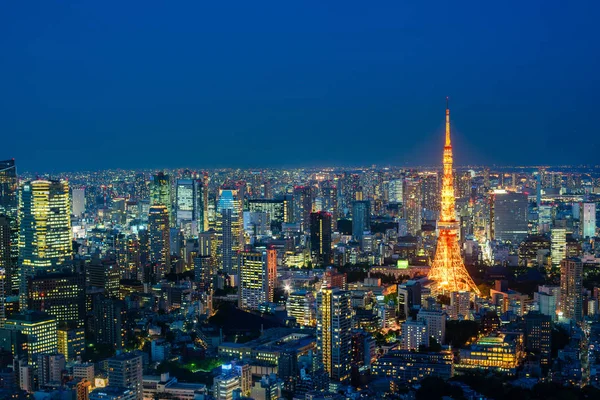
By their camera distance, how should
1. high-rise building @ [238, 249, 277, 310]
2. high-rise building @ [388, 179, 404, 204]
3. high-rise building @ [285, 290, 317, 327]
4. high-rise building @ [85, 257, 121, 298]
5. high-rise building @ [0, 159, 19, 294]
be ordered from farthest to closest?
high-rise building @ [388, 179, 404, 204]
high-rise building @ [238, 249, 277, 310]
high-rise building @ [0, 159, 19, 294]
high-rise building @ [85, 257, 121, 298]
high-rise building @ [285, 290, 317, 327]

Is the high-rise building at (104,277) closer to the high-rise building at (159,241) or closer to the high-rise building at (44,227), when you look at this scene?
the high-rise building at (44,227)

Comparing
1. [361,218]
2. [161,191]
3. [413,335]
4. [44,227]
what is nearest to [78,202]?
[161,191]

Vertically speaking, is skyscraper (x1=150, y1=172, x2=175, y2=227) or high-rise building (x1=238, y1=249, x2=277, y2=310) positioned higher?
skyscraper (x1=150, y1=172, x2=175, y2=227)

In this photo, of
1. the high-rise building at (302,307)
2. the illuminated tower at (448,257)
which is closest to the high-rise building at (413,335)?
the high-rise building at (302,307)

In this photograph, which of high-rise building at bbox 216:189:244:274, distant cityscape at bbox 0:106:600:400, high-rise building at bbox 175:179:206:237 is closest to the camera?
distant cityscape at bbox 0:106:600:400

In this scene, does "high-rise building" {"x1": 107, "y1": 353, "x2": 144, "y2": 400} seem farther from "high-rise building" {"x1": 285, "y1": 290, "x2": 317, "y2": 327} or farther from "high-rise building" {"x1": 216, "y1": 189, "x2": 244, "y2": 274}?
"high-rise building" {"x1": 216, "y1": 189, "x2": 244, "y2": 274}

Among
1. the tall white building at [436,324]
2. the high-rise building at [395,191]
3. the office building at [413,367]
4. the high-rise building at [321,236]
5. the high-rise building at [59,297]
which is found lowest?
the office building at [413,367]

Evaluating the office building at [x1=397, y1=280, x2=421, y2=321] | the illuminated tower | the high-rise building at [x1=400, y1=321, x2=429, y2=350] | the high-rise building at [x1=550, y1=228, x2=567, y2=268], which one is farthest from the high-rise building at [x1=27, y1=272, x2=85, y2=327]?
the high-rise building at [x1=550, y1=228, x2=567, y2=268]
